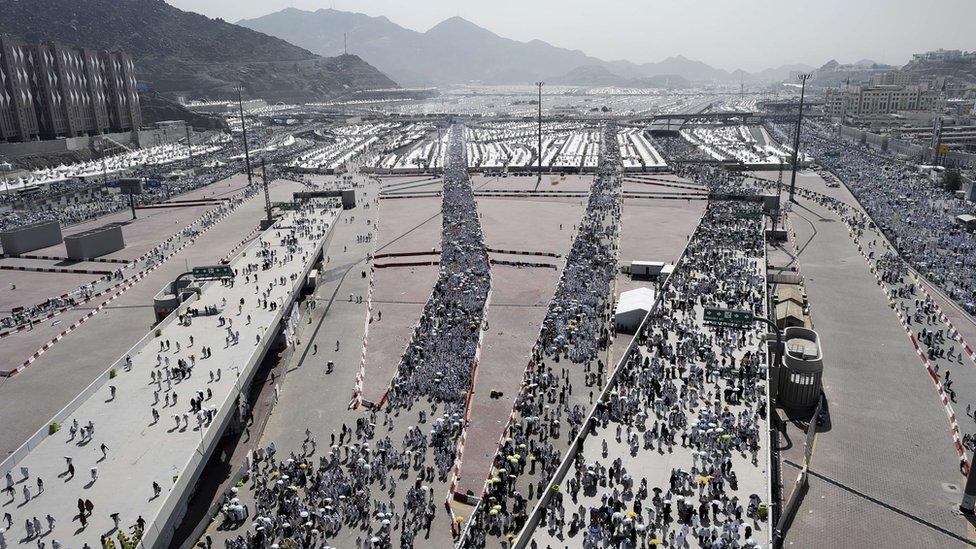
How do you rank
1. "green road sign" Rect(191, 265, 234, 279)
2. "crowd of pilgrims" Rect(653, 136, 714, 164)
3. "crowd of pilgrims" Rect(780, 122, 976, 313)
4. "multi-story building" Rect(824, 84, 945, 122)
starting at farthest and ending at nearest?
"multi-story building" Rect(824, 84, 945, 122), "crowd of pilgrims" Rect(653, 136, 714, 164), "crowd of pilgrims" Rect(780, 122, 976, 313), "green road sign" Rect(191, 265, 234, 279)

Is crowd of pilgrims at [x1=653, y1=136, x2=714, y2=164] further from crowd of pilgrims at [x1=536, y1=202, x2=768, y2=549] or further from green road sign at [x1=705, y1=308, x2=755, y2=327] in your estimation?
green road sign at [x1=705, y1=308, x2=755, y2=327]

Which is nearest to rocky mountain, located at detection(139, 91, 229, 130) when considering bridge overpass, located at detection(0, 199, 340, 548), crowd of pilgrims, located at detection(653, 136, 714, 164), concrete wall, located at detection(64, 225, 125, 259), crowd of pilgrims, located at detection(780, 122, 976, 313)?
crowd of pilgrims, located at detection(653, 136, 714, 164)

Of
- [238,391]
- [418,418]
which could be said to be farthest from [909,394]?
[238,391]

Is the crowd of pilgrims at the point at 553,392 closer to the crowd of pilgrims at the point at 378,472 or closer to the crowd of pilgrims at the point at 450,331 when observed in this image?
the crowd of pilgrims at the point at 378,472

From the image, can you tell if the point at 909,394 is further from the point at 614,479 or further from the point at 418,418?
the point at 418,418

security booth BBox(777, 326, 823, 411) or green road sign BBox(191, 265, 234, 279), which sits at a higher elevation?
A: green road sign BBox(191, 265, 234, 279)

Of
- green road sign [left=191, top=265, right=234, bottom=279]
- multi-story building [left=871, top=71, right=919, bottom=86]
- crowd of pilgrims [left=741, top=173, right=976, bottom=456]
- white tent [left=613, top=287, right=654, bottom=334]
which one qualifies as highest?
multi-story building [left=871, top=71, right=919, bottom=86]

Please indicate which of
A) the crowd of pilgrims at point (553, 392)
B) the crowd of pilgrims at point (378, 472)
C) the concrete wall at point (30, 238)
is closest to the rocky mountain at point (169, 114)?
the concrete wall at point (30, 238)
